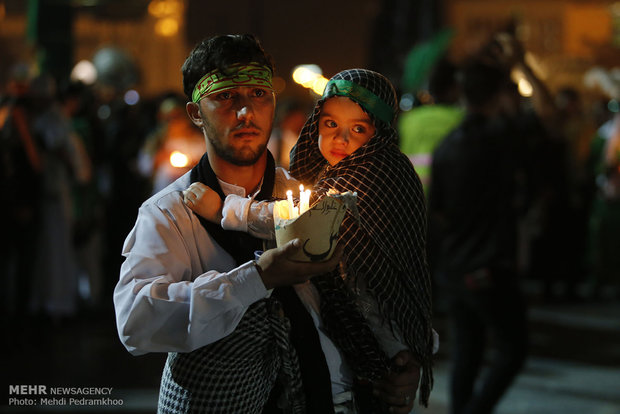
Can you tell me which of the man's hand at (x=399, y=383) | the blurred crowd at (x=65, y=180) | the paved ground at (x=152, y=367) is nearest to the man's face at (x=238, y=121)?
the man's hand at (x=399, y=383)

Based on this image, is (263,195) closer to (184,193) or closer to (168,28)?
(184,193)

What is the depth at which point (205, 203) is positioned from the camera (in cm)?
265

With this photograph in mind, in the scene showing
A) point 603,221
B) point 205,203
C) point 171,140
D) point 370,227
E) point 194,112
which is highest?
point 171,140

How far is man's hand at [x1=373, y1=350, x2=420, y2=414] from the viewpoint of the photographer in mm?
2883

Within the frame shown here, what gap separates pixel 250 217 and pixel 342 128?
1.55 feet

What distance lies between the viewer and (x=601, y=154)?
11.0 meters

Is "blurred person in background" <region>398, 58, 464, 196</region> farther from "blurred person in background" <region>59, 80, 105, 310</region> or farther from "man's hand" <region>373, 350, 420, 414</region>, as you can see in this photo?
"man's hand" <region>373, 350, 420, 414</region>

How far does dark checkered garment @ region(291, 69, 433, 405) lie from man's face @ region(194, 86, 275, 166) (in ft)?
0.79

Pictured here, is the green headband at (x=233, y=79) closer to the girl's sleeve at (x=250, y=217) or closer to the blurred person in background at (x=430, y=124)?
the girl's sleeve at (x=250, y=217)

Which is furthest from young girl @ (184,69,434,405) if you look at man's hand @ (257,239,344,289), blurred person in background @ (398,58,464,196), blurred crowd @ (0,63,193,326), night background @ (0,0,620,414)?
blurred crowd @ (0,63,193,326)

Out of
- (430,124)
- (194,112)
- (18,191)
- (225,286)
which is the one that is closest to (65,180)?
(18,191)

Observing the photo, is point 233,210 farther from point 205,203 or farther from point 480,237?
point 480,237

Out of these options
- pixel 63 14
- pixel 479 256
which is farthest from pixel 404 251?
pixel 63 14

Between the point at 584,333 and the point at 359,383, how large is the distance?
7.41 metres
